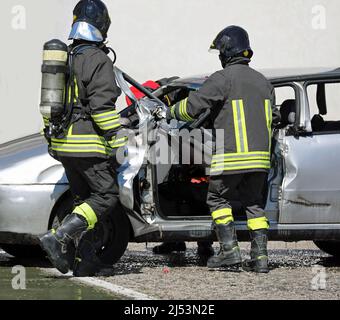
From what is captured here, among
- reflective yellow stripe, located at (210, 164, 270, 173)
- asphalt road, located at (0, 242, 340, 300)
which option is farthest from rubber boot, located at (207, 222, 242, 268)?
reflective yellow stripe, located at (210, 164, 270, 173)

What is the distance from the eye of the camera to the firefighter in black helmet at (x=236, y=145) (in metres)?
7.70

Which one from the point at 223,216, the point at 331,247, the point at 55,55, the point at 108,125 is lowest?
the point at 331,247

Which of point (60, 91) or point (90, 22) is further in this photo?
point (90, 22)

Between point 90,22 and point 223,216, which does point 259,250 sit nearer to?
point 223,216

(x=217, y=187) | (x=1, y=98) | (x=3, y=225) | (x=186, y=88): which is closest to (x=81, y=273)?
(x=3, y=225)

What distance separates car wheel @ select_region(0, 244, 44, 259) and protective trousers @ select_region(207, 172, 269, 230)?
5.50 ft

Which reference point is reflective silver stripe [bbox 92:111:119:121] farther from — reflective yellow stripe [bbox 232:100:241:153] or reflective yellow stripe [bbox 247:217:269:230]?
reflective yellow stripe [bbox 247:217:269:230]

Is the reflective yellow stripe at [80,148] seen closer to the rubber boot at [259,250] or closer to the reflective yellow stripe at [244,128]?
the reflective yellow stripe at [244,128]

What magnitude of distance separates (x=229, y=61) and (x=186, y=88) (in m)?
0.48

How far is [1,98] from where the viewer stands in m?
13.8

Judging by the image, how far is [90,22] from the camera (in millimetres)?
7555

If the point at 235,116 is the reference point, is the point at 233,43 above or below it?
above

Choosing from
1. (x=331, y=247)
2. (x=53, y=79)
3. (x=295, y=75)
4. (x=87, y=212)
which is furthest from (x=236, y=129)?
(x=331, y=247)

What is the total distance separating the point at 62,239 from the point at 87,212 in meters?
0.26
